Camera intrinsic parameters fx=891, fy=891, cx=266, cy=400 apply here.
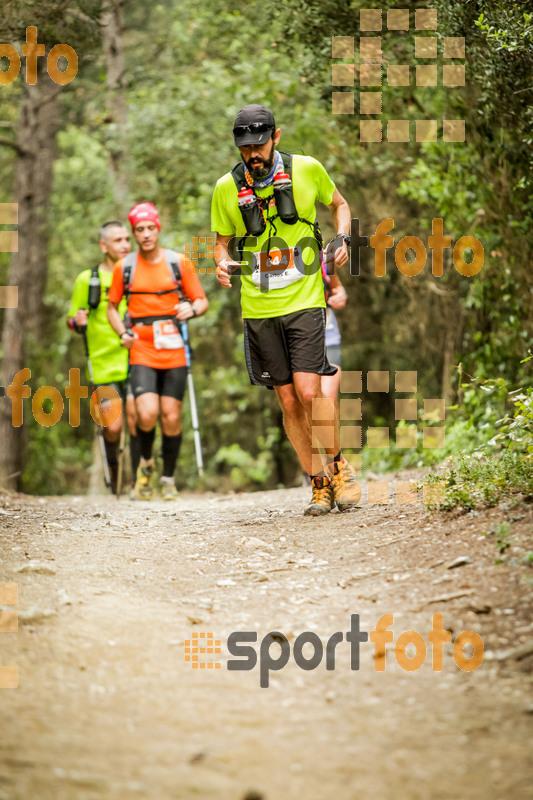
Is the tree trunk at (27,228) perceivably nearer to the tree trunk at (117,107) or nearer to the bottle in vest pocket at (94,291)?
the tree trunk at (117,107)

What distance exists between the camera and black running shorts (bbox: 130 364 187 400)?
8125mm

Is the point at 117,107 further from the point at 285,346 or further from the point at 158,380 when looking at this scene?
the point at 285,346

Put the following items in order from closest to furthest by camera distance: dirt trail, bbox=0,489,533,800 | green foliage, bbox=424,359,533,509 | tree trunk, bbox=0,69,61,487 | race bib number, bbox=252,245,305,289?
Result: 1. dirt trail, bbox=0,489,533,800
2. green foliage, bbox=424,359,533,509
3. race bib number, bbox=252,245,305,289
4. tree trunk, bbox=0,69,61,487

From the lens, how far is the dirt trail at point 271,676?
101 inches

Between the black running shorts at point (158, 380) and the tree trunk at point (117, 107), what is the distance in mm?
6441

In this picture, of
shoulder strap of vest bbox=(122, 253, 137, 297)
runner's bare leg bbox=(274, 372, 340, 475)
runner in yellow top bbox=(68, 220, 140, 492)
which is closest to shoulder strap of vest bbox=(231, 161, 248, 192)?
runner's bare leg bbox=(274, 372, 340, 475)

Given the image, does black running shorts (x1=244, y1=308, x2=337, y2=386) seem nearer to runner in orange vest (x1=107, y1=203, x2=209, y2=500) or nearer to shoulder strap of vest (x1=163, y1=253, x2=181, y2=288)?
runner in orange vest (x1=107, y1=203, x2=209, y2=500)

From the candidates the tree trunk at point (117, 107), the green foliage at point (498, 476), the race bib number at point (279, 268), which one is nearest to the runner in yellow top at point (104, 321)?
the race bib number at point (279, 268)

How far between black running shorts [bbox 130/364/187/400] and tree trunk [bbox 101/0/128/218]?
21.1 ft

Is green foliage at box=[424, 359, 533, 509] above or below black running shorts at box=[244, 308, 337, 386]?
below

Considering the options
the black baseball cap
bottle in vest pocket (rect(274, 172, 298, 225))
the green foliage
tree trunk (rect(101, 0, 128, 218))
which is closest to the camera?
the green foliage

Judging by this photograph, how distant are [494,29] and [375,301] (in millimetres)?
5797

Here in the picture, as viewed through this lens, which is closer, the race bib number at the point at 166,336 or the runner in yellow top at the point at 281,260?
the runner in yellow top at the point at 281,260

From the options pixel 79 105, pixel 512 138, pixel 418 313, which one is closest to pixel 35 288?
pixel 79 105
